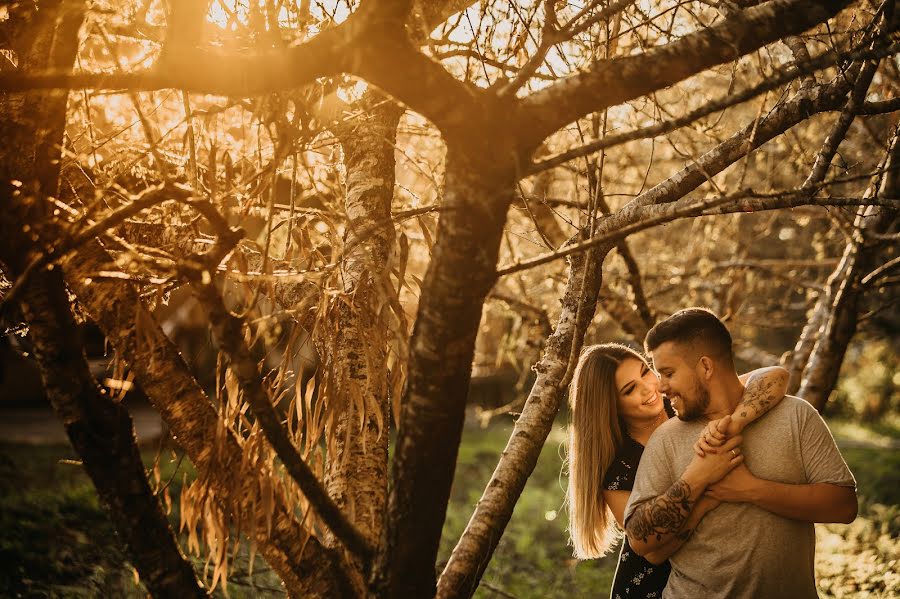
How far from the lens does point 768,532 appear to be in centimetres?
228

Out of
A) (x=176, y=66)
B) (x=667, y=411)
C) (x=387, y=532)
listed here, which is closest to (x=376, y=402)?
(x=387, y=532)

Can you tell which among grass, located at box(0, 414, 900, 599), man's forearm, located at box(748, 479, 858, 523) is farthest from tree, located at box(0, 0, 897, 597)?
grass, located at box(0, 414, 900, 599)

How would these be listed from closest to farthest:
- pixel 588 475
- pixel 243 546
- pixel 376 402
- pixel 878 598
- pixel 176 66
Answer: pixel 176 66 < pixel 376 402 < pixel 588 475 < pixel 878 598 < pixel 243 546

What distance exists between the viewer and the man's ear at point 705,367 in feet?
8.38

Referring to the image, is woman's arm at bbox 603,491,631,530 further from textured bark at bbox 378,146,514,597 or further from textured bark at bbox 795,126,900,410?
textured bark at bbox 795,126,900,410

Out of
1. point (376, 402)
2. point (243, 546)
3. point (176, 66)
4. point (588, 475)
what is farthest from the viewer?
point (243, 546)

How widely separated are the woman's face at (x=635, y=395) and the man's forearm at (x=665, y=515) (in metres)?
0.82

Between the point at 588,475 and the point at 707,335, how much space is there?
0.91 m

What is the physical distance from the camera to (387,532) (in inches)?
80.9

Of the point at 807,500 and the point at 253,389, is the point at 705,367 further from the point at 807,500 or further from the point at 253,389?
the point at 253,389

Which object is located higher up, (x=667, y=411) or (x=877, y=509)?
(x=667, y=411)

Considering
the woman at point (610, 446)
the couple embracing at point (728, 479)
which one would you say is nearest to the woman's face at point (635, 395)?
the woman at point (610, 446)

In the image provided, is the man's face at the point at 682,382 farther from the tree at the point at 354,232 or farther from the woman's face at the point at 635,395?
the woman's face at the point at 635,395

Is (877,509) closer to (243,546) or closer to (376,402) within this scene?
(243,546)
